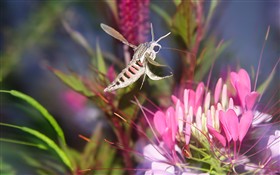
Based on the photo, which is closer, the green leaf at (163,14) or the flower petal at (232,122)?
the flower petal at (232,122)

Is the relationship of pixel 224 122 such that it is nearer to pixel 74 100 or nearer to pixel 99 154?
pixel 99 154

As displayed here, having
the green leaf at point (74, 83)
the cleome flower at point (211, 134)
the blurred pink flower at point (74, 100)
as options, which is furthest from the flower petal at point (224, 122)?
the blurred pink flower at point (74, 100)

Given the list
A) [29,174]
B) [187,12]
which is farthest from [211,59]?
[29,174]

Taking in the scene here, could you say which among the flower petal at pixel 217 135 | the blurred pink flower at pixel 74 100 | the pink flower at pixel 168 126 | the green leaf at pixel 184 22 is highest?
the blurred pink flower at pixel 74 100

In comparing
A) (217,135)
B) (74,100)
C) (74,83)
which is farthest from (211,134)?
(74,100)

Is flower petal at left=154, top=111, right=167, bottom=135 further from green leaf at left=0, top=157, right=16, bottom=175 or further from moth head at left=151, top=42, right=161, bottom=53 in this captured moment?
green leaf at left=0, top=157, right=16, bottom=175

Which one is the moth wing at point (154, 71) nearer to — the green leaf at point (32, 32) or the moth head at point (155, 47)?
Answer: the moth head at point (155, 47)
